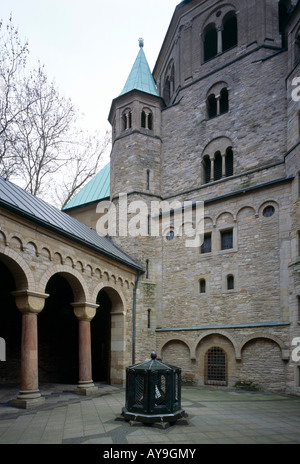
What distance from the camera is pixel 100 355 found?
58.7 feet

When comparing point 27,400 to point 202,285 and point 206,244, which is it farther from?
point 206,244

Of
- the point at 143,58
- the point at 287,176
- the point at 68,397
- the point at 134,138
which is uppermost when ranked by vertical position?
the point at 143,58

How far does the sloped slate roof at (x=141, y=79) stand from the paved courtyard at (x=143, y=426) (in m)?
15.2

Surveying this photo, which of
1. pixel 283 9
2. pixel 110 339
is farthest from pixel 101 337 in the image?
pixel 283 9

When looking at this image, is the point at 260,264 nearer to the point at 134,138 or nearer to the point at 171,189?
the point at 171,189

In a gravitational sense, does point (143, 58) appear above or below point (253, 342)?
above

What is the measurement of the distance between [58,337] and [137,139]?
10155mm

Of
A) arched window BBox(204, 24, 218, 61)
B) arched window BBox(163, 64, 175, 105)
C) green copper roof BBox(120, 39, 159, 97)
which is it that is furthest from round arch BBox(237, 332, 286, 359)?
arched window BBox(204, 24, 218, 61)

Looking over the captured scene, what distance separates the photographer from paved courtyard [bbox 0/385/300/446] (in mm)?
7230

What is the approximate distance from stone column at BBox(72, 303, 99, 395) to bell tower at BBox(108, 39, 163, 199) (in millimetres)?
7223

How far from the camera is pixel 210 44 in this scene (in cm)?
2116

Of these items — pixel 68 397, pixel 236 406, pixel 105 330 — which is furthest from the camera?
pixel 105 330

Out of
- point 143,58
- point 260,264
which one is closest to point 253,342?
point 260,264

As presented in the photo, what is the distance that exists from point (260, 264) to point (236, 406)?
587 cm
